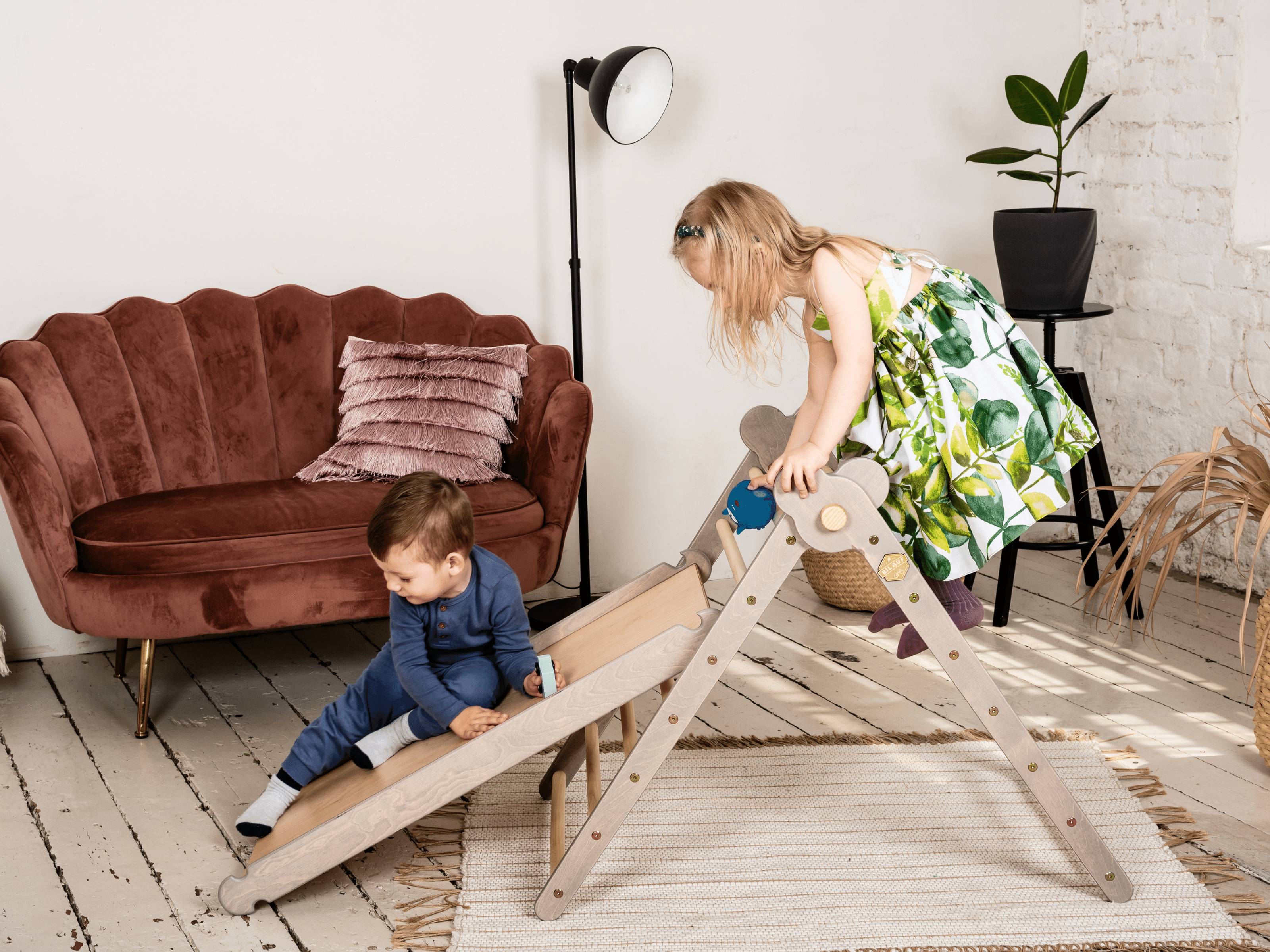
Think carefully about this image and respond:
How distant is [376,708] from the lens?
1.92 meters

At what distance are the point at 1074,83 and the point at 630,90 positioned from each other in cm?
109

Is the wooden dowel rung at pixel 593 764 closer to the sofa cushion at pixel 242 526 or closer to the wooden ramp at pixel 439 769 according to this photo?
the wooden ramp at pixel 439 769

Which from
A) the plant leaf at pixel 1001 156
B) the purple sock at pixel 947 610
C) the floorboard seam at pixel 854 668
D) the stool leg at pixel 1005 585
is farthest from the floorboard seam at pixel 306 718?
the plant leaf at pixel 1001 156

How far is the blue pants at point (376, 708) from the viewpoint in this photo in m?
1.83

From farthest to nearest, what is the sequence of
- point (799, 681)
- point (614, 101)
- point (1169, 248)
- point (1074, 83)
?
point (1169, 248) → point (1074, 83) → point (614, 101) → point (799, 681)

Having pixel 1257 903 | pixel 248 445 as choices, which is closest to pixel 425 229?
pixel 248 445

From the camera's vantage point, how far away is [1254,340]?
2.96 metres

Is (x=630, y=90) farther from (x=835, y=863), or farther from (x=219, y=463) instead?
(x=835, y=863)

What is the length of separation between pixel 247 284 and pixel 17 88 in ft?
2.14

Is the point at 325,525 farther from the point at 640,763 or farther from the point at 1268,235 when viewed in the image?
the point at 1268,235

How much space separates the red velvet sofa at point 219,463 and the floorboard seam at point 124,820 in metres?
0.14

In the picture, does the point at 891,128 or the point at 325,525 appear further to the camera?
the point at 891,128

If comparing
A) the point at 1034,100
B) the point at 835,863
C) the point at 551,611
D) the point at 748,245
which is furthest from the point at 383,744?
the point at 1034,100

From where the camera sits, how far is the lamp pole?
2.85 m
